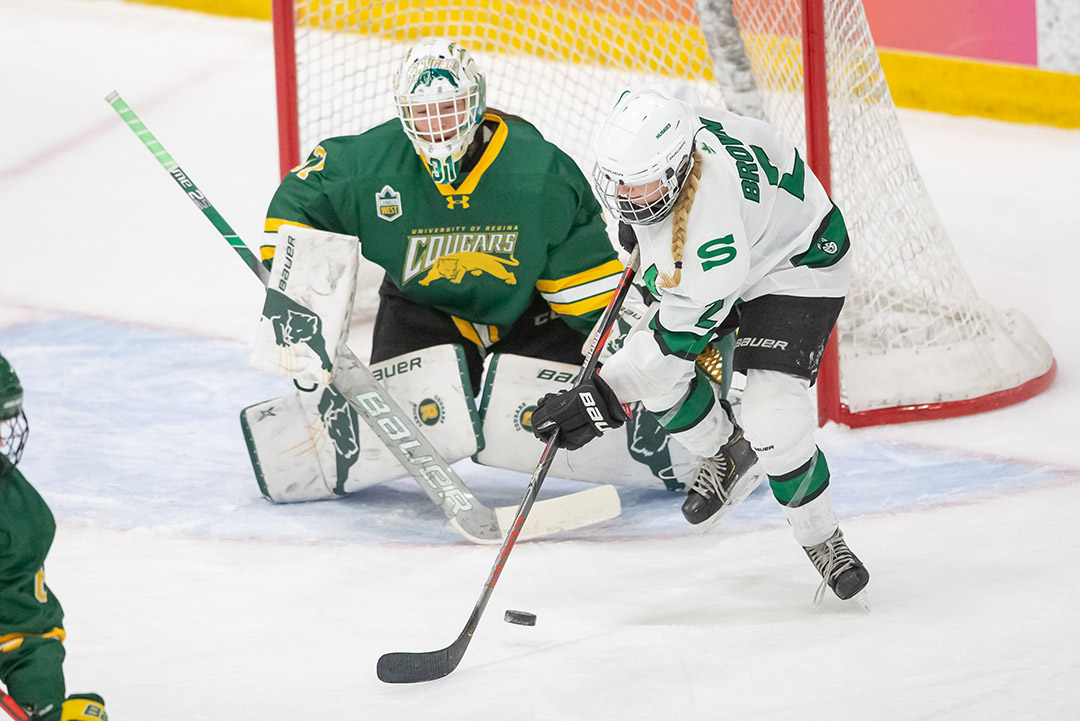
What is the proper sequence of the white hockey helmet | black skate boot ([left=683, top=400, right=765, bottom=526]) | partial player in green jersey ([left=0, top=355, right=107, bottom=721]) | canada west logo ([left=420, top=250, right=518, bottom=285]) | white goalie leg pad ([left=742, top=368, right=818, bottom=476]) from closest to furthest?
partial player in green jersey ([left=0, top=355, right=107, bottom=721])
the white hockey helmet
white goalie leg pad ([left=742, top=368, right=818, bottom=476])
black skate boot ([left=683, top=400, right=765, bottom=526])
canada west logo ([left=420, top=250, right=518, bottom=285])

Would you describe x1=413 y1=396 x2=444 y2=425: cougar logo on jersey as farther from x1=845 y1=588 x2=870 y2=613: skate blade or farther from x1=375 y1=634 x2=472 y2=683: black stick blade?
x1=845 y1=588 x2=870 y2=613: skate blade

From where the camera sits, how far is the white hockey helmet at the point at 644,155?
7.50 feet

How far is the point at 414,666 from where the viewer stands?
7.72ft

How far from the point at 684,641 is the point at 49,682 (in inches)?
42.3

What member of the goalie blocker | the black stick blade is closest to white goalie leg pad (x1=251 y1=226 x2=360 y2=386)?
the goalie blocker

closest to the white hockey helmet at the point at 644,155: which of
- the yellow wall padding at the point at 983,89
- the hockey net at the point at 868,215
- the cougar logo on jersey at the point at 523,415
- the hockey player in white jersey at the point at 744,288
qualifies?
the hockey player in white jersey at the point at 744,288

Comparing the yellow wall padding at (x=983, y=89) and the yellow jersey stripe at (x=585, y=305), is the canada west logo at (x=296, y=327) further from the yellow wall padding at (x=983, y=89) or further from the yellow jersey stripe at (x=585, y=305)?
the yellow wall padding at (x=983, y=89)

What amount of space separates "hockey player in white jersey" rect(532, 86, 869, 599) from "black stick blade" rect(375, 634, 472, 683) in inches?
17.4

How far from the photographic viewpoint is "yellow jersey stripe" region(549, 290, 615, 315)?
316 centimetres

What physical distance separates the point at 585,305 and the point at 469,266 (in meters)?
0.26

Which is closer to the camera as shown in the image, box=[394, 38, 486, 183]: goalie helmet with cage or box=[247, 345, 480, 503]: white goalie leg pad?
box=[394, 38, 486, 183]: goalie helmet with cage

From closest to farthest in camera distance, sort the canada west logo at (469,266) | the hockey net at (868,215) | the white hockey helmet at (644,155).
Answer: the white hockey helmet at (644,155) < the canada west logo at (469,266) < the hockey net at (868,215)

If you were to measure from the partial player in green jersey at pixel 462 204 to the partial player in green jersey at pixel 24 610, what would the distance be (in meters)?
1.29

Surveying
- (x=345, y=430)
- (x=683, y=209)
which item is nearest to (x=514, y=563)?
(x=345, y=430)
